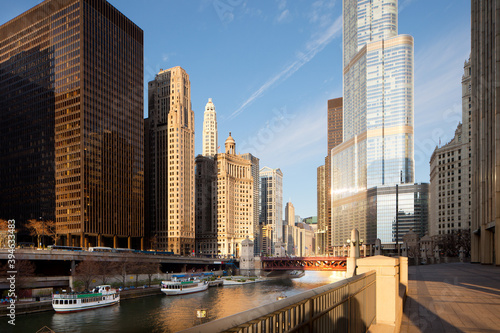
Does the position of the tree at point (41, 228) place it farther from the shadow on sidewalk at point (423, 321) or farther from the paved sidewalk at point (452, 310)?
the shadow on sidewalk at point (423, 321)

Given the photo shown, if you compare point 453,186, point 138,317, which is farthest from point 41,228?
point 453,186

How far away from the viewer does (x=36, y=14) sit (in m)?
163

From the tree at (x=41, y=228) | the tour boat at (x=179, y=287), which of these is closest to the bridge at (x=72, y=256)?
the tour boat at (x=179, y=287)

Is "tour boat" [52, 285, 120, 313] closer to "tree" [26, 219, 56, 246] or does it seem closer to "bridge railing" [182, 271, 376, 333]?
"bridge railing" [182, 271, 376, 333]

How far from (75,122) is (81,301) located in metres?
89.3

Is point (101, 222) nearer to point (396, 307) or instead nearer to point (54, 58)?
point (54, 58)

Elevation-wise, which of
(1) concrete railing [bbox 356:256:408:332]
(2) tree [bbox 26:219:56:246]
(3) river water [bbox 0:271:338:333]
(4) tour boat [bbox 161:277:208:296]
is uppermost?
(1) concrete railing [bbox 356:256:408:332]

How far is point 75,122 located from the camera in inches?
5684

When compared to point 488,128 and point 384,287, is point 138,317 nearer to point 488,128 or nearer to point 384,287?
point 384,287

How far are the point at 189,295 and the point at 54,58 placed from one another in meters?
105

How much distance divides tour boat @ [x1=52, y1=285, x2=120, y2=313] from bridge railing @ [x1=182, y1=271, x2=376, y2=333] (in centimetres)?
6293

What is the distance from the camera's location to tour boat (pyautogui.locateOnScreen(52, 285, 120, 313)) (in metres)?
65.8

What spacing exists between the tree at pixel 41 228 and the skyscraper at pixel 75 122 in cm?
277

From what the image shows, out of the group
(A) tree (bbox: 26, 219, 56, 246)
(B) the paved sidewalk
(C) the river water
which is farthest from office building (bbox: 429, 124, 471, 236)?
(B) the paved sidewalk
